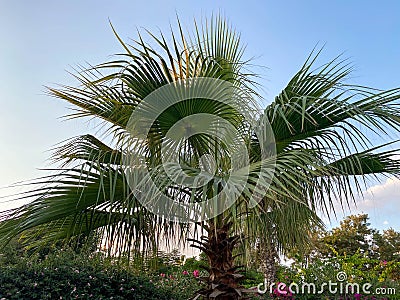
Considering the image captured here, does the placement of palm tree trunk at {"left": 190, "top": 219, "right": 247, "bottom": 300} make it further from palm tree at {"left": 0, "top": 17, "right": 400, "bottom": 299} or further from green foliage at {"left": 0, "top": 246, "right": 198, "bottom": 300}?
green foliage at {"left": 0, "top": 246, "right": 198, "bottom": 300}

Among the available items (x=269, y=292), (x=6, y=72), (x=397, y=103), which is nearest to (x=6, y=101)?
(x=6, y=72)

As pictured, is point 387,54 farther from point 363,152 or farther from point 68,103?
point 68,103

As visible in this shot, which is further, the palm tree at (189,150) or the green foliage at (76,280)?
the green foliage at (76,280)

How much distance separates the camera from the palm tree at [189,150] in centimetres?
273

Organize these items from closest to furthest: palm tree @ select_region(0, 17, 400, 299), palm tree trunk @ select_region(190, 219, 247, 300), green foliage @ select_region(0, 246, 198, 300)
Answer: palm tree @ select_region(0, 17, 400, 299), palm tree trunk @ select_region(190, 219, 247, 300), green foliage @ select_region(0, 246, 198, 300)

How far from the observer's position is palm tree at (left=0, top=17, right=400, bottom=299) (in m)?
2.73

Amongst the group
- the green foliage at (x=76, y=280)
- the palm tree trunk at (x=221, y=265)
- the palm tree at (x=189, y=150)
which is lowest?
the green foliage at (x=76, y=280)

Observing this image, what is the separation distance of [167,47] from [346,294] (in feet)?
16.4

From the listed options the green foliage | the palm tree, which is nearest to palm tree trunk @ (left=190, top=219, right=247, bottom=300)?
the palm tree

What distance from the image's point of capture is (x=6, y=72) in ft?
19.0

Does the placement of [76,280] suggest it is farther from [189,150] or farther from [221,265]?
[189,150]

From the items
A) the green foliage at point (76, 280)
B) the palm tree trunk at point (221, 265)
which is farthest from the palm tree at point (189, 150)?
the green foliage at point (76, 280)

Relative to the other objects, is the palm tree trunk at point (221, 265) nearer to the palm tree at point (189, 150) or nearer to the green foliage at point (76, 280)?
the palm tree at point (189, 150)

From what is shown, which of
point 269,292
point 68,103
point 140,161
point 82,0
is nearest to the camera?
point 140,161
